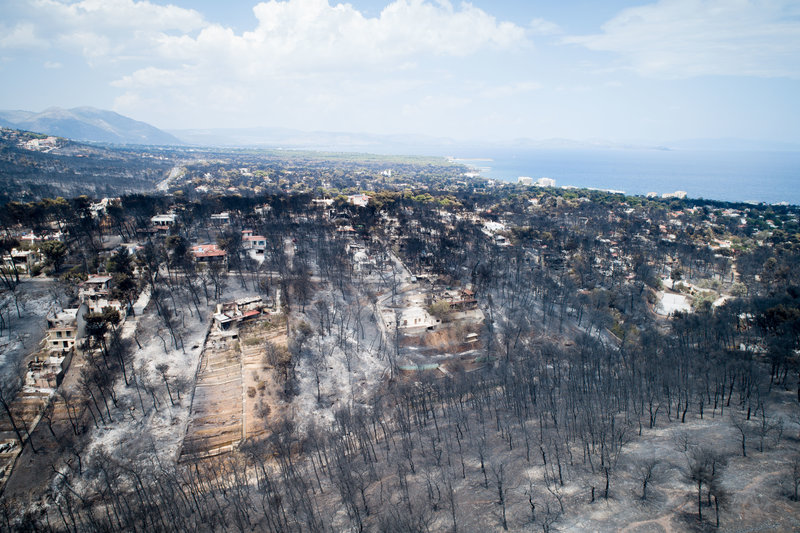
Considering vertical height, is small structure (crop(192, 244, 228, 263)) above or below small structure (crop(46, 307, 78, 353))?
above

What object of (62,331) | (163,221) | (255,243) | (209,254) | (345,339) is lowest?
(345,339)

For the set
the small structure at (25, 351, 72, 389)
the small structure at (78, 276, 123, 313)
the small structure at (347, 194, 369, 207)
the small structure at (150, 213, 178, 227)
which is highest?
the small structure at (347, 194, 369, 207)

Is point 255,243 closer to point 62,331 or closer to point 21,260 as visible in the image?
point 21,260

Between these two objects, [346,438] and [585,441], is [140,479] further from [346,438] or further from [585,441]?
[585,441]

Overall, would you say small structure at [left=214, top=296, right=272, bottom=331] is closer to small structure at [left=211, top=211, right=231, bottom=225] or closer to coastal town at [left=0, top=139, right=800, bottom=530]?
coastal town at [left=0, top=139, right=800, bottom=530]

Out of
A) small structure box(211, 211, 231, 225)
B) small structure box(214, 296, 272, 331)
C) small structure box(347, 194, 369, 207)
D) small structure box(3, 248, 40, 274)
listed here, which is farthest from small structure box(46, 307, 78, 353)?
small structure box(347, 194, 369, 207)

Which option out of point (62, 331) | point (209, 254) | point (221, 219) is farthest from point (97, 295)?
point (221, 219)

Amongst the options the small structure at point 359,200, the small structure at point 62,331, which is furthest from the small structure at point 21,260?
the small structure at point 359,200

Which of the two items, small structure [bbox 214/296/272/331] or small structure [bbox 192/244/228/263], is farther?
small structure [bbox 192/244/228/263]

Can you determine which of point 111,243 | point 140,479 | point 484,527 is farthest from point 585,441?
point 111,243

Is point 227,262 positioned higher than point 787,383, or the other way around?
point 227,262

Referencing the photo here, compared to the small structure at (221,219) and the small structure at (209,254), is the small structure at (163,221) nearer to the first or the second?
the small structure at (221,219)
